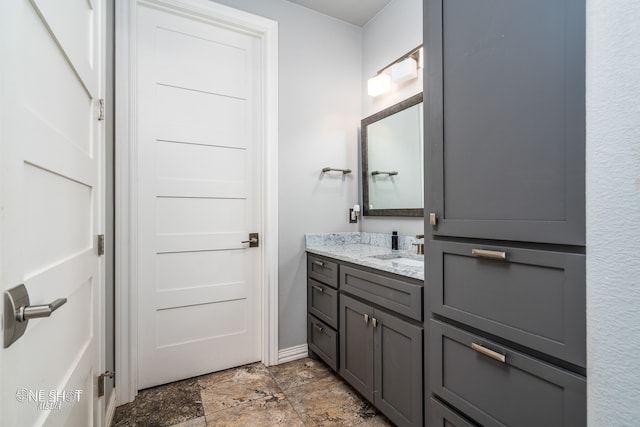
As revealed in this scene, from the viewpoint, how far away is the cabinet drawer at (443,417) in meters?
1.12

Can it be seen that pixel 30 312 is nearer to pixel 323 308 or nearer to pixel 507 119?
pixel 507 119

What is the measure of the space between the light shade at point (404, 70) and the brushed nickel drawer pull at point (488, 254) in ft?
4.98

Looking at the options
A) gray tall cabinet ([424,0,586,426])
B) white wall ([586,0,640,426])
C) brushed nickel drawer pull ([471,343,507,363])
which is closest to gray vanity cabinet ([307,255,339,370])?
gray tall cabinet ([424,0,586,426])

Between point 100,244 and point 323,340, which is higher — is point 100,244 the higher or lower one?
the higher one

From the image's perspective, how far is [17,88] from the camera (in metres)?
0.60

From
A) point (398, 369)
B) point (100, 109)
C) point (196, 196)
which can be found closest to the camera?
point (100, 109)

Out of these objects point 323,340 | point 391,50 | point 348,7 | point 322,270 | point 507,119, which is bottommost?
point 323,340

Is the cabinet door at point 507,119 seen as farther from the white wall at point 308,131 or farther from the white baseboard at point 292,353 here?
the white baseboard at point 292,353


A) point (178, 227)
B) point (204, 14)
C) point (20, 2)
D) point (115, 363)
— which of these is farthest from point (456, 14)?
point (115, 363)

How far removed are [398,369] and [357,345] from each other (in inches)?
14.1

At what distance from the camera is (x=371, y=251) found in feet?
7.04

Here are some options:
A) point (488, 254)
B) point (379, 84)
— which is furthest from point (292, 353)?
point (379, 84)

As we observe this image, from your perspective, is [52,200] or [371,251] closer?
[52,200]

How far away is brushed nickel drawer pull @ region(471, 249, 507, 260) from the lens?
3.19ft
